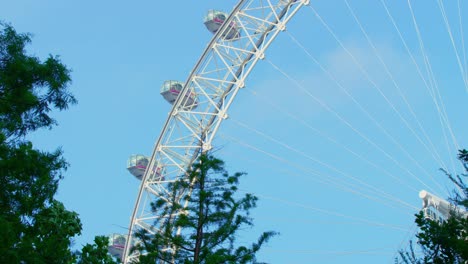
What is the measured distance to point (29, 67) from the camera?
13344mm

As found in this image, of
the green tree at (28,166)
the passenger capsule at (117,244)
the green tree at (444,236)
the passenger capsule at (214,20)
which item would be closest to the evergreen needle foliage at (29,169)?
the green tree at (28,166)

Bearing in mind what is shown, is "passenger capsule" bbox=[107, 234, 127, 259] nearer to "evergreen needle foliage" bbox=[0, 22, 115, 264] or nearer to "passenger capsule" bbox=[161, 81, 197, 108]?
"passenger capsule" bbox=[161, 81, 197, 108]

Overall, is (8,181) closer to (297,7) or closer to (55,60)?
(55,60)

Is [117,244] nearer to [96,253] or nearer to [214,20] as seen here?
[214,20]

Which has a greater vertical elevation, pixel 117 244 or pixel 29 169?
pixel 117 244

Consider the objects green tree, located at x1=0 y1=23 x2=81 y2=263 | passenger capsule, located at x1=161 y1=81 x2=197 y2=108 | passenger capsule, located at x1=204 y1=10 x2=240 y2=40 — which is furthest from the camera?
passenger capsule, located at x1=161 y1=81 x2=197 y2=108

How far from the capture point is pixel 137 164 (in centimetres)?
3856

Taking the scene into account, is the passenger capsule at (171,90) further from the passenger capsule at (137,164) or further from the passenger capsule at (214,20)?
the passenger capsule at (137,164)

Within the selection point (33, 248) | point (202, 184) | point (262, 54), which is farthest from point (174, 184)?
point (262, 54)

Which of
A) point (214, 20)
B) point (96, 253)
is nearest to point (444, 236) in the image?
point (96, 253)

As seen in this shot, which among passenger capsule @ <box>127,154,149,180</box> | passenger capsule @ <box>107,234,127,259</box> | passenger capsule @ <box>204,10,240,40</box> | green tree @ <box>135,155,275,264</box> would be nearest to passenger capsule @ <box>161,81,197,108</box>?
passenger capsule @ <box>204,10,240,40</box>

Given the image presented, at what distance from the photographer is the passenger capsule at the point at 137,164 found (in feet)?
127

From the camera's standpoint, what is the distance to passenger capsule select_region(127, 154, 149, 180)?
38562 millimetres

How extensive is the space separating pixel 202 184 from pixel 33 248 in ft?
27.4
